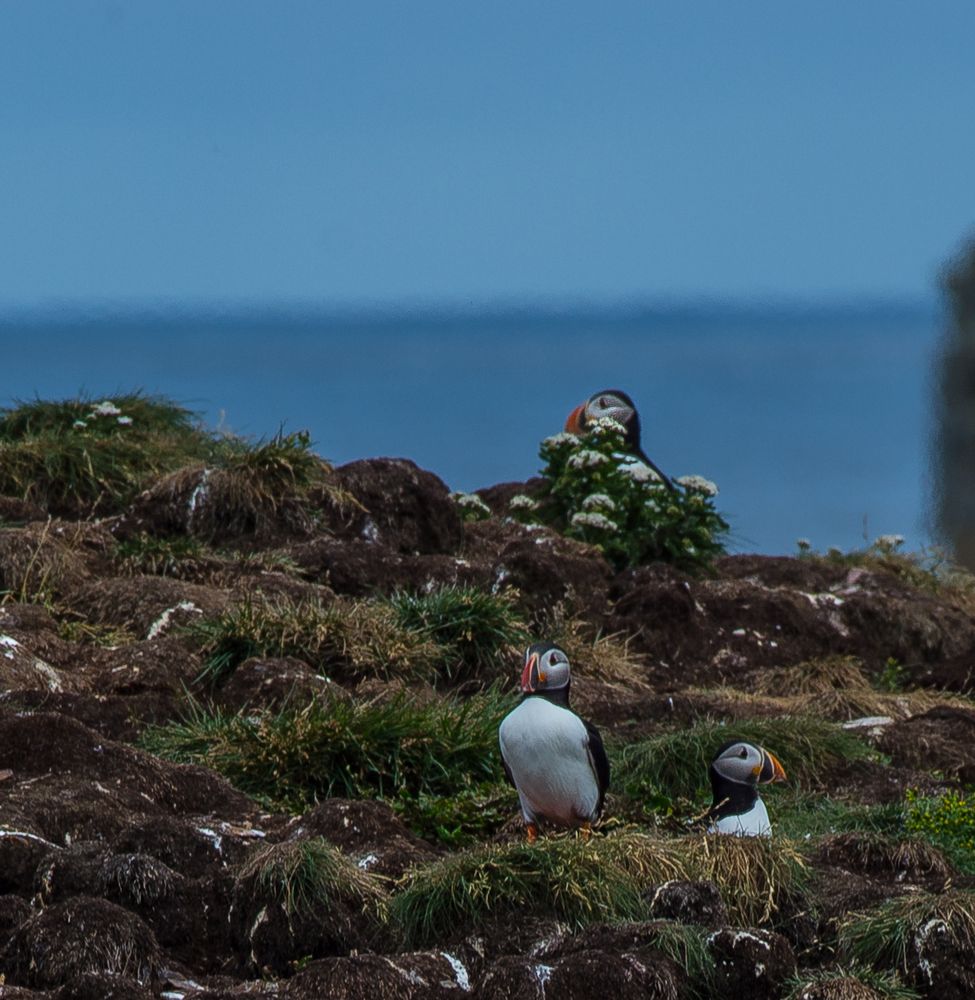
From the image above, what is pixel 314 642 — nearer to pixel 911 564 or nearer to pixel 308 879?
pixel 308 879

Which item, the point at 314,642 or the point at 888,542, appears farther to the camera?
the point at 888,542

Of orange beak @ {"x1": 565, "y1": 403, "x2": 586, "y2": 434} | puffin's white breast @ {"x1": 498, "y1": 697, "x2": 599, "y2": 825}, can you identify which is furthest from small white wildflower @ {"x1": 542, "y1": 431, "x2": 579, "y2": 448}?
puffin's white breast @ {"x1": 498, "y1": 697, "x2": 599, "y2": 825}

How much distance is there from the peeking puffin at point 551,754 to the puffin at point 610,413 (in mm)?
8065

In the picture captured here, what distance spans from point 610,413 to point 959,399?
43.7 ft

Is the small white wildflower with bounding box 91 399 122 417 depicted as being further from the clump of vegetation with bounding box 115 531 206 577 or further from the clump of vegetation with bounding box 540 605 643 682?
the clump of vegetation with bounding box 540 605 643 682

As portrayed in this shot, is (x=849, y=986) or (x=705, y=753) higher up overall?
(x=849, y=986)

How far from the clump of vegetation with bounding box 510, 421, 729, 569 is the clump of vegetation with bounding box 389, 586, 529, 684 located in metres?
2.98

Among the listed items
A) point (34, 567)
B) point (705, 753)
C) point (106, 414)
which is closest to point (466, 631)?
point (705, 753)

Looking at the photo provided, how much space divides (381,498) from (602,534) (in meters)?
1.62

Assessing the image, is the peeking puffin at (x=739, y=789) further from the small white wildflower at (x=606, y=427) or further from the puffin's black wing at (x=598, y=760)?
the small white wildflower at (x=606, y=427)

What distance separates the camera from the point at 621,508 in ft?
43.9

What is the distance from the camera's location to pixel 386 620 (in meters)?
9.87

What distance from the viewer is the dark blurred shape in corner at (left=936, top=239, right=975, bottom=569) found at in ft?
88.8

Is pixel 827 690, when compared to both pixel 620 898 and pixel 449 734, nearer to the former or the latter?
pixel 449 734
